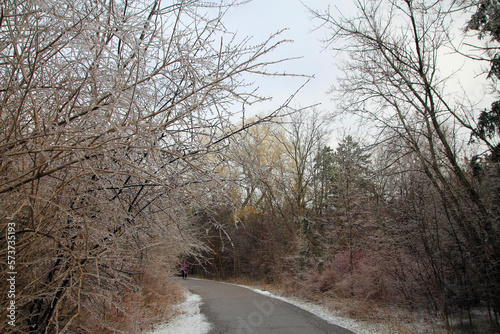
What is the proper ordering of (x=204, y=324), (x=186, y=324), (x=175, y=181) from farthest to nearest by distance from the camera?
(x=186, y=324) → (x=204, y=324) → (x=175, y=181)

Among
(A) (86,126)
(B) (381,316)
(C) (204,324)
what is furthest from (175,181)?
(B) (381,316)

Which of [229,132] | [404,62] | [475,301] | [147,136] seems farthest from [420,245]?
[147,136]

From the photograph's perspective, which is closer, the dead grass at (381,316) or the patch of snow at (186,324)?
the dead grass at (381,316)

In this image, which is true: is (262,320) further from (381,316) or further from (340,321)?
(381,316)

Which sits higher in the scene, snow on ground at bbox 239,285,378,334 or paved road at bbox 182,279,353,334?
snow on ground at bbox 239,285,378,334

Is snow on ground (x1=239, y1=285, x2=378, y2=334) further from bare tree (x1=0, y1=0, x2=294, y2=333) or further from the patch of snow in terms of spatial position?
bare tree (x1=0, y1=0, x2=294, y2=333)

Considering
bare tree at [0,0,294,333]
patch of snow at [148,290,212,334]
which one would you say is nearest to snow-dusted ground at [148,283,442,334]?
patch of snow at [148,290,212,334]

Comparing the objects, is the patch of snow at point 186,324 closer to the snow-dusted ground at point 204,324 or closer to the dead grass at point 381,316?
the snow-dusted ground at point 204,324

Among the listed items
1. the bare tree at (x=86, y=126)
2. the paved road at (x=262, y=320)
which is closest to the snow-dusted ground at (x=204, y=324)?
the paved road at (x=262, y=320)

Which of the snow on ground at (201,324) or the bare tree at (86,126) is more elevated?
the bare tree at (86,126)

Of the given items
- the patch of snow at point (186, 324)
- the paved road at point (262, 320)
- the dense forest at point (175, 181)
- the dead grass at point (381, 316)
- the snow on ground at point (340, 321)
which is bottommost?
the patch of snow at point (186, 324)

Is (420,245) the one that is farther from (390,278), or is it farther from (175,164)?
(175,164)

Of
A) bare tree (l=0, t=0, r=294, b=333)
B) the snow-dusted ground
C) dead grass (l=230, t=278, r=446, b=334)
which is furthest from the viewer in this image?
the snow-dusted ground

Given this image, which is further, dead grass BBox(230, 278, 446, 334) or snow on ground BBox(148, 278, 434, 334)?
snow on ground BBox(148, 278, 434, 334)
